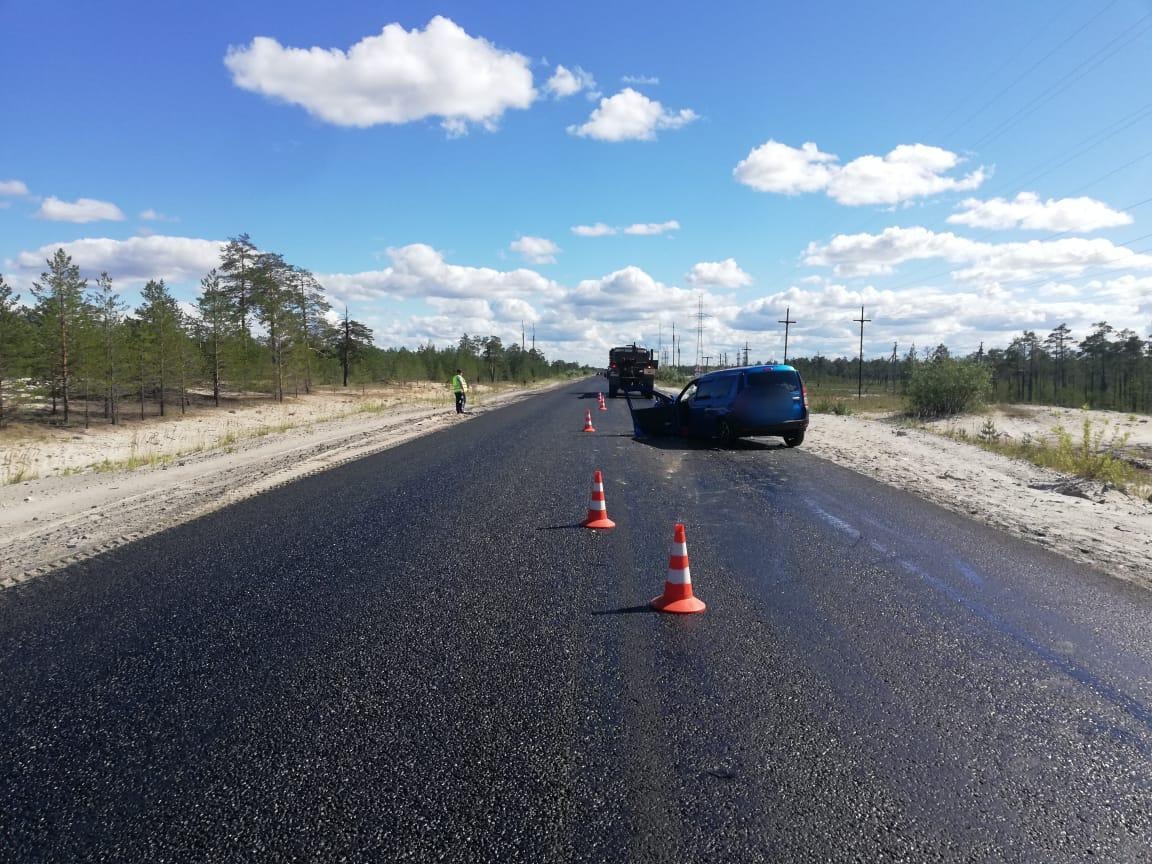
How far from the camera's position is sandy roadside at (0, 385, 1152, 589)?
8.12 meters

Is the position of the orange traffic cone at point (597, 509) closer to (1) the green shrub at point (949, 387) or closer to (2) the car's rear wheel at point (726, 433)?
(2) the car's rear wheel at point (726, 433)

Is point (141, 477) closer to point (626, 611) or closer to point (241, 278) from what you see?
point (626, 611)

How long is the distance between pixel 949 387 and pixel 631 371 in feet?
58.3

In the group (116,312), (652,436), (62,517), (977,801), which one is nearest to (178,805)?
(977,801)

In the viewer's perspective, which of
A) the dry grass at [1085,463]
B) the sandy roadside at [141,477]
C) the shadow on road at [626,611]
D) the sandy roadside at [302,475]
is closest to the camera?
the shadow on road at [626,611]

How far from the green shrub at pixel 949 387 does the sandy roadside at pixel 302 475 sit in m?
7.25

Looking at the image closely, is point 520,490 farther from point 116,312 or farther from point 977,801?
point 116,312

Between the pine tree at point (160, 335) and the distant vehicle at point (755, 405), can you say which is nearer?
the distant vehicle at point (755, 405)

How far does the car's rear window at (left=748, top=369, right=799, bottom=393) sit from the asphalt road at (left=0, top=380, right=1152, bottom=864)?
8909mm

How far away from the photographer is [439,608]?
5.46 m

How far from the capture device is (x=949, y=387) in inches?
1299

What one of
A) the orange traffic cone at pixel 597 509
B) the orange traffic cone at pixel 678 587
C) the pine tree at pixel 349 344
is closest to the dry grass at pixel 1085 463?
the orange traffic cone at pixel 597 509

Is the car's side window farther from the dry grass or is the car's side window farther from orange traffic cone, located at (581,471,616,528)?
orange traffic cone, located at (581,471,616,528)

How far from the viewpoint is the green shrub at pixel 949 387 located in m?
32.8
